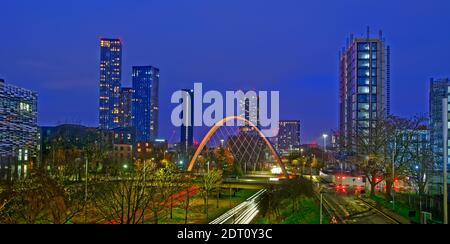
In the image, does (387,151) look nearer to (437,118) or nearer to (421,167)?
(421,167)

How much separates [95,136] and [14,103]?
9445mm

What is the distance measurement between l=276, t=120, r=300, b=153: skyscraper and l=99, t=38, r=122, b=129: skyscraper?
48440mm

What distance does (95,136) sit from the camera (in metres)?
50.4


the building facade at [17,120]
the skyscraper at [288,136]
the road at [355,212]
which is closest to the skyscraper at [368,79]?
the skyscraper at [288,136]

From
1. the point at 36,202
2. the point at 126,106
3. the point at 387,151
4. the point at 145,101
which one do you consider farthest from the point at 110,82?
the point at 36,202

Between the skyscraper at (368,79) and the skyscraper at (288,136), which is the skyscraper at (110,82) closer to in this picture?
the skyscraper at (288,136)

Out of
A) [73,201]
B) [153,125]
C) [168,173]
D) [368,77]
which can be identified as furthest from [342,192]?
[153,125]

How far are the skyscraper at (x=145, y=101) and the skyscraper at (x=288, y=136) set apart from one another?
31958 millimetres

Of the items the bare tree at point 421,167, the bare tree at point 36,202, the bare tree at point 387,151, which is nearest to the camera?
the bare tree at point 36,202

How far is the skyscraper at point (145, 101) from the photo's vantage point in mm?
98875

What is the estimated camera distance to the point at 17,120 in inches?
1775

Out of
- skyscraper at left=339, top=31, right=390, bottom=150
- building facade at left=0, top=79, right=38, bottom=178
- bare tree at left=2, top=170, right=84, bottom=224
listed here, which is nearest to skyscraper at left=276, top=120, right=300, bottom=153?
skyscraper at left=339, top=31, right=390, bottom=150

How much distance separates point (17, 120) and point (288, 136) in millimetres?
44730

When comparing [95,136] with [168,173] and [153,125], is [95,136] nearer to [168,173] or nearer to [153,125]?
[168,173]
